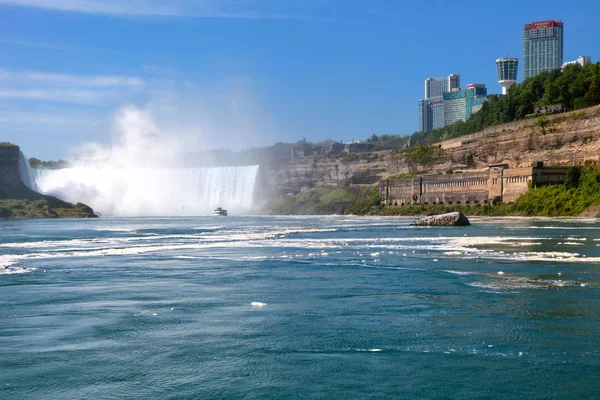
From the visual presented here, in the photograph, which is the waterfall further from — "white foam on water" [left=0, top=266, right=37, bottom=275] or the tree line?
"white foam on water" [left=0, top=266, right=37, bottom=275]

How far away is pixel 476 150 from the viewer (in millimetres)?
96812

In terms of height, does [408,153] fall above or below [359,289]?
above

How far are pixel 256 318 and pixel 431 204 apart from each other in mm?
83744

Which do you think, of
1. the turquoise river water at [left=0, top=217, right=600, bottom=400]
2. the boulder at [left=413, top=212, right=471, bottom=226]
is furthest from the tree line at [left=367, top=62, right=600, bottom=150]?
the turquoise river water at [left=0, top=217, right=600, bottom=400]

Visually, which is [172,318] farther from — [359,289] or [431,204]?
[431,204]

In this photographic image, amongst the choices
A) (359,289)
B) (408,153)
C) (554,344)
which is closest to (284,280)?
(359,289)

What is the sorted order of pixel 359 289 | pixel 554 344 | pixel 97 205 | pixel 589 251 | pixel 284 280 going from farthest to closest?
pixel 97 205, pixel 589 251, pixel 284 280, pixel 359 289, pixel 554 344

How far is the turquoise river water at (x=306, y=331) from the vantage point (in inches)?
386

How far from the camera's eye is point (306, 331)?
13.0m

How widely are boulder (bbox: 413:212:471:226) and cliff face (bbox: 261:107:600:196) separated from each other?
2553 cm

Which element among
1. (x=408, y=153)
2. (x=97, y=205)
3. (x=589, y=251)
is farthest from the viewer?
(x=97, y=205)

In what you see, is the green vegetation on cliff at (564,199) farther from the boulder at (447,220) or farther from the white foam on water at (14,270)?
the white foam on water at (14,270)

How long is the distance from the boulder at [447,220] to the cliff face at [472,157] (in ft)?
83.8

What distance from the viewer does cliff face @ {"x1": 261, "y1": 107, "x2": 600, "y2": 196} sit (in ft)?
248
